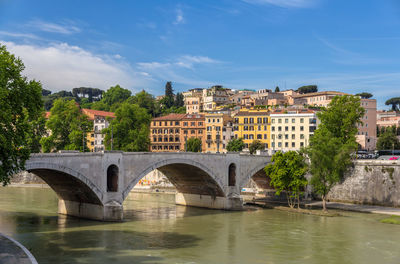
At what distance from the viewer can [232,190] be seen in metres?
Result: 45.1

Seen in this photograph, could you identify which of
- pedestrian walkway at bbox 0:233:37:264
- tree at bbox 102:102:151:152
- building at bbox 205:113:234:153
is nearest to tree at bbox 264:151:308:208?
tree at bbox 102:102:151:152

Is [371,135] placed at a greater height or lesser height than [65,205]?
greater

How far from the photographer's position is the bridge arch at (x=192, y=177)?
140 ft

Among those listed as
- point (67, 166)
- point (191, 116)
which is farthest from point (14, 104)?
point (191, 116)

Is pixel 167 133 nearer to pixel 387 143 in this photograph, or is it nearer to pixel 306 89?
pixel 387 143

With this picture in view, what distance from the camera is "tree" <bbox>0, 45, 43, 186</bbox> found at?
22.1 m

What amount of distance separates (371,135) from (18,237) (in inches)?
2859

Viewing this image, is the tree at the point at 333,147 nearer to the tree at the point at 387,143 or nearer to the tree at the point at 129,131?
the tree at the point at 129,131

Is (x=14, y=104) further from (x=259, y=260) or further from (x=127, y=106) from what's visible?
(x=127, y=106)

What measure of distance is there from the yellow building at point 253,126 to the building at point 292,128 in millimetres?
1336

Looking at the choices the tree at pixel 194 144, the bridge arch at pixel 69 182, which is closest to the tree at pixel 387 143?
the tree at pixel 194 144

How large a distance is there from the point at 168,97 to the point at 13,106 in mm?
108796

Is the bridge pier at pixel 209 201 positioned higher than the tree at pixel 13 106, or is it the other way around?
the tree at pixel 13 106

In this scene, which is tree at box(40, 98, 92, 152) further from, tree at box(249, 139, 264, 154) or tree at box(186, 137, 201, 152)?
tree at box(249, 139, 264, 154)
